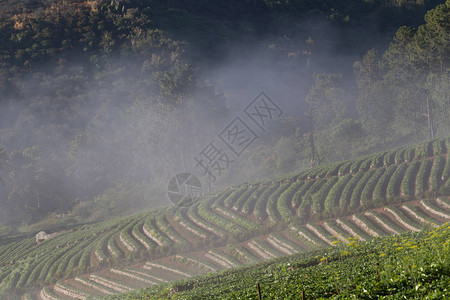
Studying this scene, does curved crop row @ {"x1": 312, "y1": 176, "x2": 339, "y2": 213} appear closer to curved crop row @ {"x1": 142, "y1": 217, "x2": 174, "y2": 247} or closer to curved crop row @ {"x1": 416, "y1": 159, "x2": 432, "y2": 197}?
curved crop row @ {"x1": 416, "y1": 159, "x2": 432, "y2": 197}

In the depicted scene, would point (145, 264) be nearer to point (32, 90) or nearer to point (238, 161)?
point (238, 161)

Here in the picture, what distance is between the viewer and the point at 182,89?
9694 cm

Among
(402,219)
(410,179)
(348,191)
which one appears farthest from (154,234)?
(410,179)

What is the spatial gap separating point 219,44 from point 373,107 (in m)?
78.2

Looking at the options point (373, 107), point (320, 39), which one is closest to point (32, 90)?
point (373, 107)

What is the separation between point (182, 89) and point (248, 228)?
163ft

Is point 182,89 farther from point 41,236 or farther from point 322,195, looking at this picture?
point 322,195

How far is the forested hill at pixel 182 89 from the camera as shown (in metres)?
96.7

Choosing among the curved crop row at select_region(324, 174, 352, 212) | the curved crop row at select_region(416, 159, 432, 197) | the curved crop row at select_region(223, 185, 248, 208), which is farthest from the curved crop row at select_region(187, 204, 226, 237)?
the curved crop row at select_region(416, 159, 432, 197)

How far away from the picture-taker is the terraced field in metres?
49.3

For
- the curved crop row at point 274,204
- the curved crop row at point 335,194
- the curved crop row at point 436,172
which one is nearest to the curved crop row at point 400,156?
the curved crop row at point 436,172

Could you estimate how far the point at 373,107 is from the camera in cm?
10419

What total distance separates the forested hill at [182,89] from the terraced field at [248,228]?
27881 mm

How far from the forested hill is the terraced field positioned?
1098 inches
